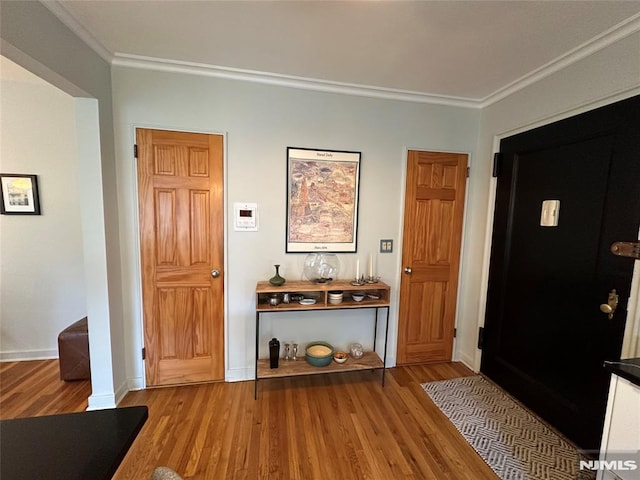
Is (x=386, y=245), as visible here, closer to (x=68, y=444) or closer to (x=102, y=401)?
(x=68, y=444)

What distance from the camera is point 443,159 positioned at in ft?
8.40

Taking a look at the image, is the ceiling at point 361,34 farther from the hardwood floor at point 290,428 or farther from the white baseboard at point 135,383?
the hardwood floor at point 290,428

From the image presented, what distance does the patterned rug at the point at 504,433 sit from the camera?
1622 mm

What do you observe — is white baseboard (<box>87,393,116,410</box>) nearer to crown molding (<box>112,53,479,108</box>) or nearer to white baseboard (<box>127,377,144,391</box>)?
white baseboard (<box>127,377,144,391</box>)

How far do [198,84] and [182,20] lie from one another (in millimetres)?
565

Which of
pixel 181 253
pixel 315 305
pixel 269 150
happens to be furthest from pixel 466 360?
pixel 181 253

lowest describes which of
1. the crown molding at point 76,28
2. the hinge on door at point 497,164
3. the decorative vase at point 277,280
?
the decorative vase at point 277,280

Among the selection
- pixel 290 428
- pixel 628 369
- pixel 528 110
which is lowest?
pixel 290 428

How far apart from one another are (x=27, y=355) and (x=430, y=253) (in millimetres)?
3976

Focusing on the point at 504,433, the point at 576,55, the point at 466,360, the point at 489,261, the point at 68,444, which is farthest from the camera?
the point at 466,360

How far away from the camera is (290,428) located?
6.19ft

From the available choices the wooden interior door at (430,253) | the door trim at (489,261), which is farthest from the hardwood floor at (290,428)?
the door trim at (489,261)

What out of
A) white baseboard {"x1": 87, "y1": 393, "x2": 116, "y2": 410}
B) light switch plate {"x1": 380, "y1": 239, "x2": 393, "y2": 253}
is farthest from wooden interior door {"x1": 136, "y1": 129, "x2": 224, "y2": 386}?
light switch plate {"x1": 380, "y1": 239, "x2": 393, "y2": 253}

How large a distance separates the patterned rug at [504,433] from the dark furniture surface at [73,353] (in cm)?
290
